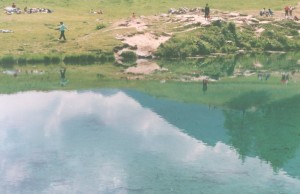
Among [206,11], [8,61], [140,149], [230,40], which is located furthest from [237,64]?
[140,149]

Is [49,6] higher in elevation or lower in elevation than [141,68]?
higher

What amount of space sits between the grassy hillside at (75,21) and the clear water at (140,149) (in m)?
29.4

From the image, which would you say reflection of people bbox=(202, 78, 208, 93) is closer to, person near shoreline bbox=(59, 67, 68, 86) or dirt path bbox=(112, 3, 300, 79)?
dirt path bbox=(112, 3, 300, 79)

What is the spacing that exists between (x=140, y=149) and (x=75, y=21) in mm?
66974

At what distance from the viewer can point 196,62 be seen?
7869 cm

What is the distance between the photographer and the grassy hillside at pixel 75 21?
3221 inches

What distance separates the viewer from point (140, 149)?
36906 millimetres

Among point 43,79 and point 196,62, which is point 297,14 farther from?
point 43,79

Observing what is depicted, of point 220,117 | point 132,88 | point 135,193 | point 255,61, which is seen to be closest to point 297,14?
point 255,61

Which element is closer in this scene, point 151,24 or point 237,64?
point 237,64

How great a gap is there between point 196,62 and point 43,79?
78.5ft

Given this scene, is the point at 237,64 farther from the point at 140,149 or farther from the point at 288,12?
the point at 140,149

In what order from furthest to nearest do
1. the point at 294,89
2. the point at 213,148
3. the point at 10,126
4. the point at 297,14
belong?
the point at 297,14, the point at 294,89, the point at 10,126, the point at 213,148

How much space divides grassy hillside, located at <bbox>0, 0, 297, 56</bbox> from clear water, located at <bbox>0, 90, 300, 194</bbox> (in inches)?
1158
